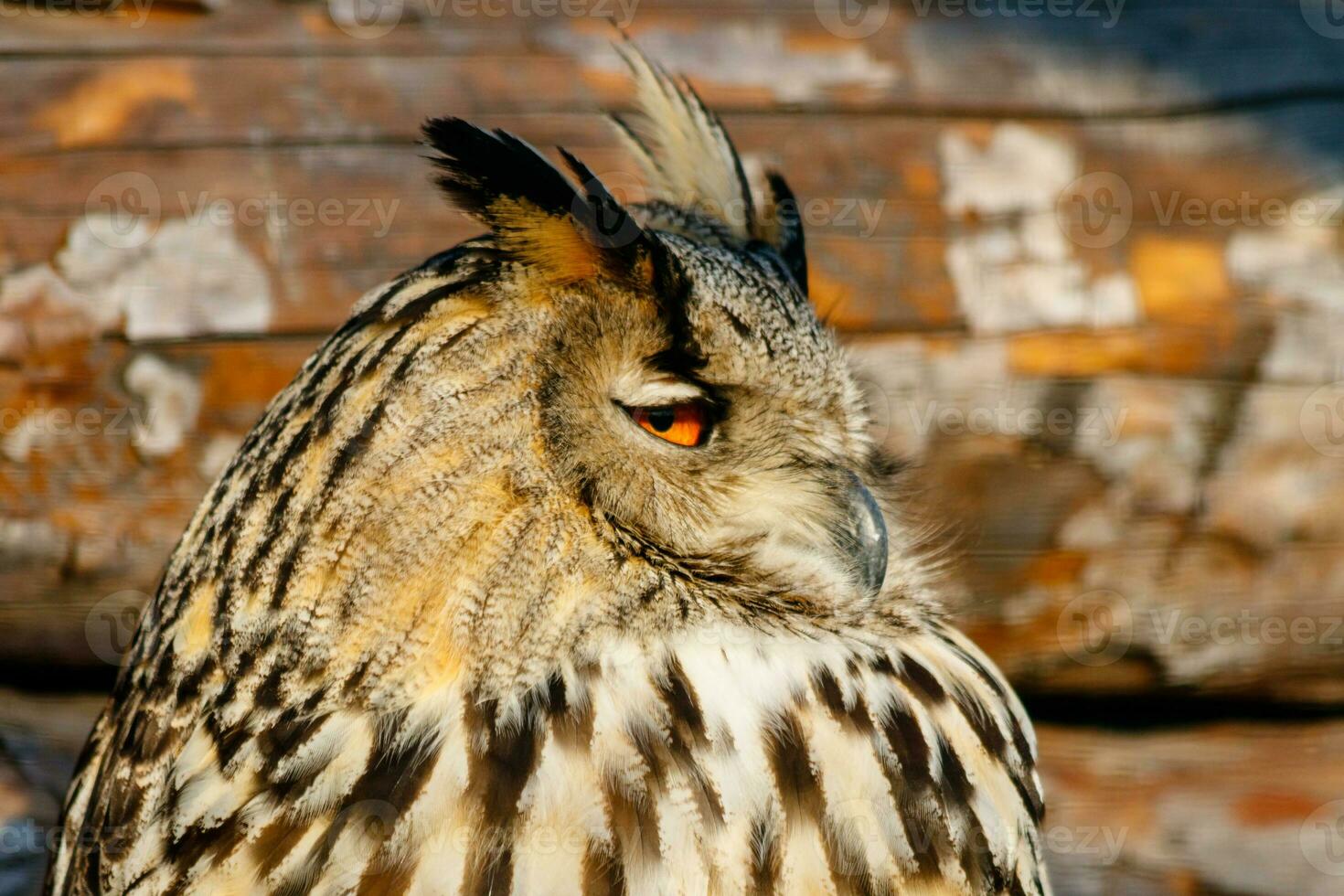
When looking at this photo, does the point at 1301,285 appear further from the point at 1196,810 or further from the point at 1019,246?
the point at 1196,810

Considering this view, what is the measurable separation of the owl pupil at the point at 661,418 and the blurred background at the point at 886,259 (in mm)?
891

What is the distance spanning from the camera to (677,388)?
4.26 ft

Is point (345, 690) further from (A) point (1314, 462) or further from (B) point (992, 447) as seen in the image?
(A) point (1314, 462)

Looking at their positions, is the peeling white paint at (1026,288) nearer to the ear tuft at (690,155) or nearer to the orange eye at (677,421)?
the ear tuft at (690,155)

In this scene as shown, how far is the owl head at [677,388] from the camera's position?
125 centimetres

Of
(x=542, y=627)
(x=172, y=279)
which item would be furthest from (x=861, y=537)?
(x=172, y=279)

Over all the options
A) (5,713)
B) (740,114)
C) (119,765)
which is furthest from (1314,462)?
(5,713)

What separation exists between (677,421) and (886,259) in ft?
3.36

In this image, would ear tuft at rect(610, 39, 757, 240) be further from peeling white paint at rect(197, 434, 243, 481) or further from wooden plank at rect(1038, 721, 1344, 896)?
wooden plank at rect(1038, 721, 1344, 896)

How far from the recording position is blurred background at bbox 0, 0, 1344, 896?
215 cm

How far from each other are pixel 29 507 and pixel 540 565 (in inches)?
58.7

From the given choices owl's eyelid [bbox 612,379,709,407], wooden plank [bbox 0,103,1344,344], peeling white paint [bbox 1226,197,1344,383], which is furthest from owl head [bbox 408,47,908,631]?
peeling white paint [bbox 1226,197,1344,383]

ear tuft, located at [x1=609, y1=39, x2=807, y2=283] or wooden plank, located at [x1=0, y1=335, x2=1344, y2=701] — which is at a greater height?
ear tuft, located at [x1=609, y1=39, x2=807, y2=283]

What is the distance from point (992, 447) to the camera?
7.37 feet
